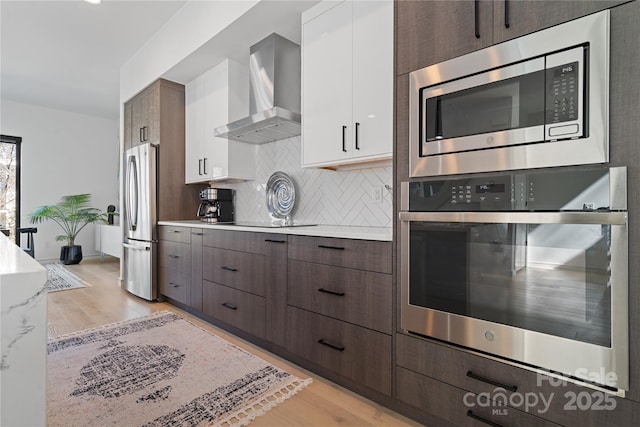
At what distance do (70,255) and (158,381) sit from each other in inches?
223

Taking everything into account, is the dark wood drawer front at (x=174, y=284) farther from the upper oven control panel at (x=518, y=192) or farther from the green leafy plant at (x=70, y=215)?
the green leafy plant at (x=70, y=215)

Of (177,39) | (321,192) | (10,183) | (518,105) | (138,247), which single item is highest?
(177,39)

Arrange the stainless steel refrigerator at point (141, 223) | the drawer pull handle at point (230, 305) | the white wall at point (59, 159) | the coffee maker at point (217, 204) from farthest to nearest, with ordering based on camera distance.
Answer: the white wall at point (59, 159) → the stainless steel refrigerator at point (141, 223) → the coffee maker at point (217, 204) → the drawer pull handle at point (230, 305)

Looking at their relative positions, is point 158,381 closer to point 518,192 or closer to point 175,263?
point 175,263

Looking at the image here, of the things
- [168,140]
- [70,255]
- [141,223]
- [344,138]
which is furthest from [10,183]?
[344,138]

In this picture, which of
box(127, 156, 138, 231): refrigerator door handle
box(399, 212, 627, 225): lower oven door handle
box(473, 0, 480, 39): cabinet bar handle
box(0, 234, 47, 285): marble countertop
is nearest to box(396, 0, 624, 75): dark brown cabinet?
box(473, 0, 480, 39): cabinet bar handle

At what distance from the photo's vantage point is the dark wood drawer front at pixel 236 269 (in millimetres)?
2357

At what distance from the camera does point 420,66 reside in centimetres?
154

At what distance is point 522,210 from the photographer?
1232 mm

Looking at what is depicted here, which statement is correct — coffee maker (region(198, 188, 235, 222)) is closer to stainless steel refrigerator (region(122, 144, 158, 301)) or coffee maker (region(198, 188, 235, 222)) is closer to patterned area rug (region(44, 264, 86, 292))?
stainless steel refrigerator (region(122, 144, 158, 301))

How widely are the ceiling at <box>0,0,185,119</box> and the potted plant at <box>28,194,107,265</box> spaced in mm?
1943

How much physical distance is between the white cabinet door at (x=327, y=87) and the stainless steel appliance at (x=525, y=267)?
0.77 metres

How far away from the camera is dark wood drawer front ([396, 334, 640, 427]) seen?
42.6 inches

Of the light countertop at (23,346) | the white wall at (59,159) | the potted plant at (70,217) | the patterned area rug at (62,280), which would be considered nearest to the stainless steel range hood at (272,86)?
the light countertop at (23,346)
